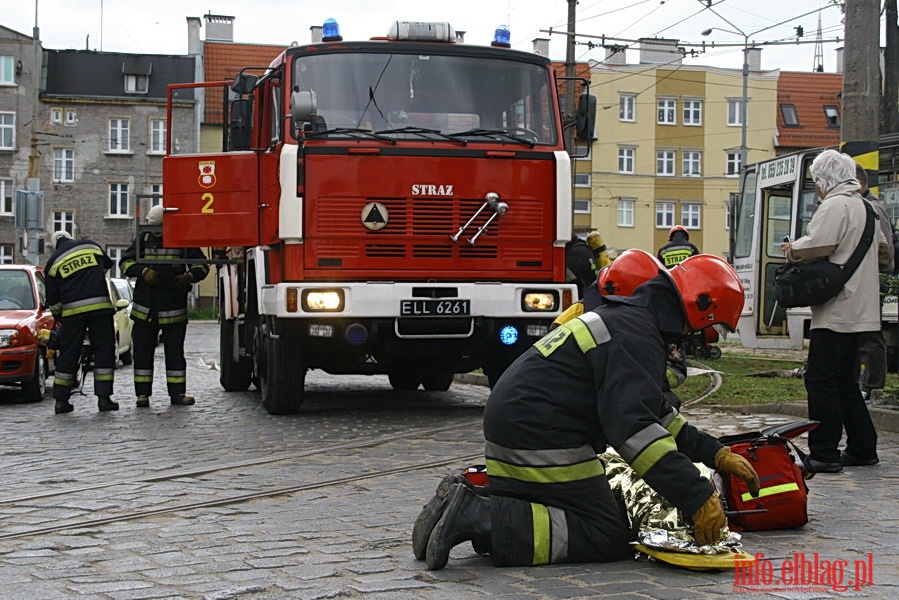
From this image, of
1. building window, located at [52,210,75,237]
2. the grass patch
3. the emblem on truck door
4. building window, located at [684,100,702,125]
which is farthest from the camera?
building window, located at [684,100,702,125]

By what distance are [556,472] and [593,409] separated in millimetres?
288

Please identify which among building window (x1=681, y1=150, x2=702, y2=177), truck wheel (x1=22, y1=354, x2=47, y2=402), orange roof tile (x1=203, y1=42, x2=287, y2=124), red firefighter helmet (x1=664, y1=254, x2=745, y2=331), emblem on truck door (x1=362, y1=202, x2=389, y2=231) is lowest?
truck wheel (x1=22, y1=354, x2=47, y2=402)

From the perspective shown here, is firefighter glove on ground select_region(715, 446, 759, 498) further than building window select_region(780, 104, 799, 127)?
No

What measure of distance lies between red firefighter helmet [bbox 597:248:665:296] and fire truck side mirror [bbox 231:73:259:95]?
5.59 m

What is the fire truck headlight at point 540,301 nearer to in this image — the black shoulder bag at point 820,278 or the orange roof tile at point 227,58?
the black shoulder bag at point 820,278

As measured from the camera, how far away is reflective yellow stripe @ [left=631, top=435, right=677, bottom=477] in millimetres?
4520

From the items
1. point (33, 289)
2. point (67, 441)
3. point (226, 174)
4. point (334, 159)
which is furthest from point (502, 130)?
point (33, 289)

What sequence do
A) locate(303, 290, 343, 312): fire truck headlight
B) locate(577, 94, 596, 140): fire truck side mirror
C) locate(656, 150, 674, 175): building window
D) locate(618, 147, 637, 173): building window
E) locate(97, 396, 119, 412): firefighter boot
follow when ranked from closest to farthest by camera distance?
locate(303, 290, 343, 312): fire truck headlight → locate(577, 94, 596, 140): fire truck side mirror → locate(97, 396, 119, 412): firefighter boot → locate(618, 147, 637, 173): building window → locate(656, 150, 674, 175): building window

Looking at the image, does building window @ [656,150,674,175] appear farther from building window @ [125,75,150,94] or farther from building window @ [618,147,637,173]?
building window @ [125,75,150,94]

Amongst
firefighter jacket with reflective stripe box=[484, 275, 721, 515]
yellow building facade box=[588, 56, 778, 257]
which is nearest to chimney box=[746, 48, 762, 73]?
yellow building facade box=[588, 56, 778, 257]

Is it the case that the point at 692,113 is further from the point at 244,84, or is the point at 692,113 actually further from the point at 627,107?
the point at 244,84

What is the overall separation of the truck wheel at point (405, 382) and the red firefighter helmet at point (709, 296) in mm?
9052

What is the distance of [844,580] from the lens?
469 centimetres

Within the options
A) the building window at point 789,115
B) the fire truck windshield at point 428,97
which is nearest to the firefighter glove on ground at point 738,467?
the fire truck windshield at point 428,97
